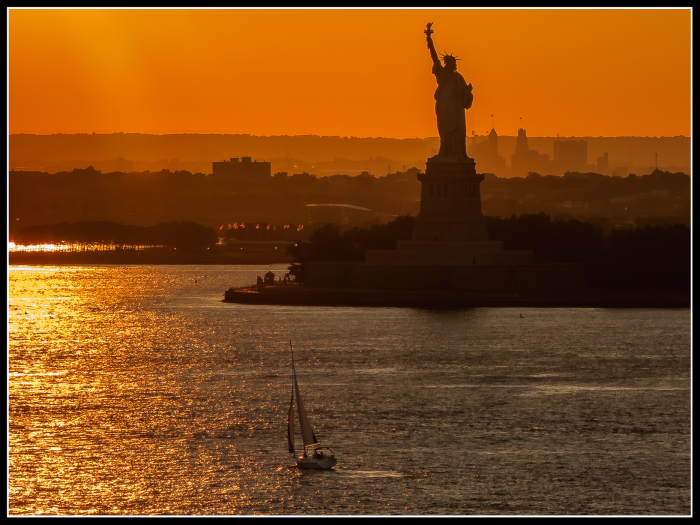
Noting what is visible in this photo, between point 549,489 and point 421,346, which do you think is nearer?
point 549,489

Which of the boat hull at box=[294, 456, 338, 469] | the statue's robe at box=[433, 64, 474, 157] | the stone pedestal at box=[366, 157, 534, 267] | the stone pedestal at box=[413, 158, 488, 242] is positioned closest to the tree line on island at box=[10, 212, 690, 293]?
the stone pedestal at box=[366, 157, 534, 267]

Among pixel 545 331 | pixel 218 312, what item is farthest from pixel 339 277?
pixel 545 331

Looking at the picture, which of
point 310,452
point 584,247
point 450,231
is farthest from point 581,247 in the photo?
point 310,452

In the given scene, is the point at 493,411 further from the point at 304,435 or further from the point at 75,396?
the point at 75,396

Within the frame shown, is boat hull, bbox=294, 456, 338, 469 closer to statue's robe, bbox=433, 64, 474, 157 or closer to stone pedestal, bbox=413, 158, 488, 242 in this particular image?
stone pedestal, bbox=413, 158, 488, 242

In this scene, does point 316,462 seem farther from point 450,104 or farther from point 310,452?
point 450,104

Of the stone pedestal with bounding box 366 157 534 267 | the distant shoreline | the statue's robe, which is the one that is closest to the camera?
the distant shoreline
